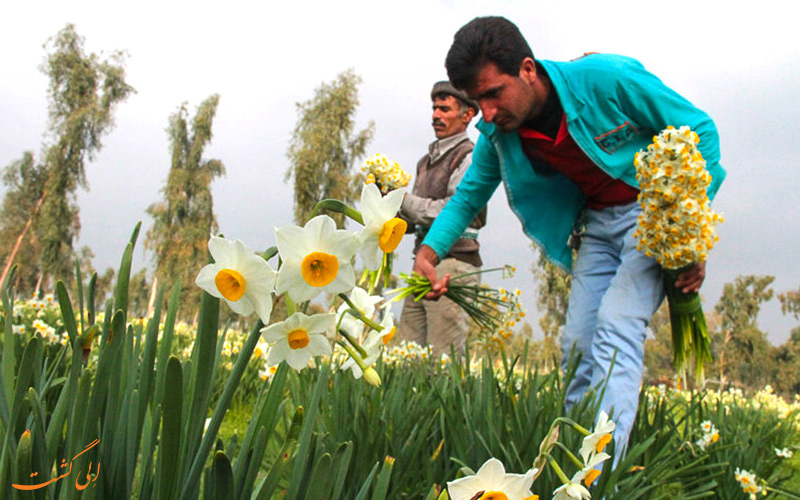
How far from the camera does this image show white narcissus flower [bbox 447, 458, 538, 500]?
794 millimetres

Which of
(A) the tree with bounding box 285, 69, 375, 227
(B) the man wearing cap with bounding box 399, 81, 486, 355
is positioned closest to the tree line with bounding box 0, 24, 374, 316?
(A) the tree with bounding box 285, 69, 375, 227

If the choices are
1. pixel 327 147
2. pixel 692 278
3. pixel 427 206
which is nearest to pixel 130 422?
pixel 692 278

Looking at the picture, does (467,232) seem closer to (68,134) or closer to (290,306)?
(290,306)

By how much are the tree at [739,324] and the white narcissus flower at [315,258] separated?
2970cm

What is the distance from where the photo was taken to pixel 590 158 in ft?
8.09

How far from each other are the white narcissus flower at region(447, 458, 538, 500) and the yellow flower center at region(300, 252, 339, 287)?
0.30 metres

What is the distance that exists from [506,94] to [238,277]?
2021 millimetres

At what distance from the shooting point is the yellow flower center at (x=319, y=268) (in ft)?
2.35

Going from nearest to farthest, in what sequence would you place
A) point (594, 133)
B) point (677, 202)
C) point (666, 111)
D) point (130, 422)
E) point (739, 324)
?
point (130, 422), point (677, 202), point (666, 111), point (594, 133), point (739, 324)

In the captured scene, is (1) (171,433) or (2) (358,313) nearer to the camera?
(1) (171,433)

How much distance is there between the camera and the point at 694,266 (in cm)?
222

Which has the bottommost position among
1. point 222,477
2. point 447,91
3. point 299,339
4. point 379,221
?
point 222,477

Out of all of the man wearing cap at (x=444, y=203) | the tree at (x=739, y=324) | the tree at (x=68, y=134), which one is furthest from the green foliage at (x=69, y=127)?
the tree at (x=739, y=324)

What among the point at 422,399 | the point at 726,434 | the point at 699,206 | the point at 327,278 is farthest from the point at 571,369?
the point at 327,278
